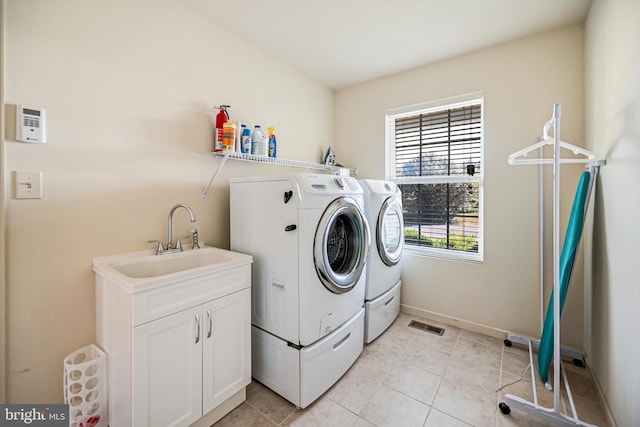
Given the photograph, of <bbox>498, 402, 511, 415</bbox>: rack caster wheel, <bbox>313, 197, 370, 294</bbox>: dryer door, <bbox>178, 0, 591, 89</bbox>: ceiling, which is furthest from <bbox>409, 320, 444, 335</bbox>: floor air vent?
<bbox>178, 0, 591, 89</bbox>: ceiling

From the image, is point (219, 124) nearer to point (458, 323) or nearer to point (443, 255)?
point (443, 255)

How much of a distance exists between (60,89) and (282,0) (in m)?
1.40

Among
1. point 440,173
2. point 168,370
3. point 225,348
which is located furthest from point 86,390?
point 440,173

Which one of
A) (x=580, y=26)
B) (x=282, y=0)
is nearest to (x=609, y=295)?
(x=580, y=26)

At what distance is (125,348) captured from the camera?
3.89 ft

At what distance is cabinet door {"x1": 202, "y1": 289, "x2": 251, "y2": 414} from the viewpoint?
140cm

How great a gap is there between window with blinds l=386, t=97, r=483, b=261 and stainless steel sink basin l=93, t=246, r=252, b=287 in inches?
76.3

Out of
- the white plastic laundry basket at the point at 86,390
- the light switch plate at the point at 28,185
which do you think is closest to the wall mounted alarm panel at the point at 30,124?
the light switch plate at the point at 28,185

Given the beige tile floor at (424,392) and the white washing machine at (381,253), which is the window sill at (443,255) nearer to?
the white washing machine at (381,253)

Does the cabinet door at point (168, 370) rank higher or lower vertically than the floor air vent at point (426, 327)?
higher

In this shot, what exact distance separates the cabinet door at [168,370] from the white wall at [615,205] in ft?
6.60

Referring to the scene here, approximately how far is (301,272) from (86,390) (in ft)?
3.83

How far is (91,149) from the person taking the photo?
1.46 metres

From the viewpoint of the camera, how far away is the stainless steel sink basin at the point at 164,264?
51.1 inches
